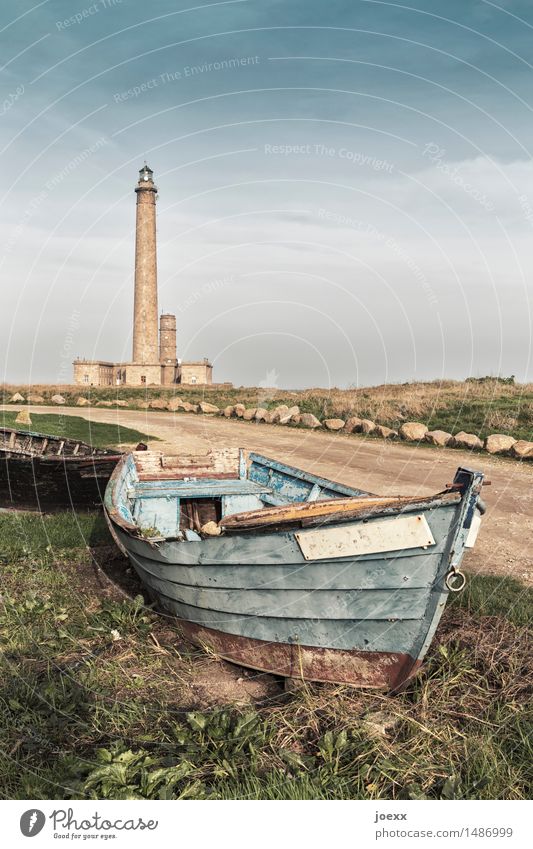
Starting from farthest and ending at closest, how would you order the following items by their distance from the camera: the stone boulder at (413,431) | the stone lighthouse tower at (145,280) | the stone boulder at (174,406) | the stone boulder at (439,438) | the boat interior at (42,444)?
the stone lighthouse tower at (145,280)
the stone boulder at (174,406)
the stone boulder at (413,431)
the stone boulder at (439,438)
the boat interior at (42,444)

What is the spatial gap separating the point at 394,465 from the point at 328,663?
39.9ft

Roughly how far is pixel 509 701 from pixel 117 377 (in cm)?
5472

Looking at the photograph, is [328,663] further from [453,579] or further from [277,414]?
[277,414]

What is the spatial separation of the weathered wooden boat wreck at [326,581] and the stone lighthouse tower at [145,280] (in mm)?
49328

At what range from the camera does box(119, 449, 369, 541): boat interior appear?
30.1 feet

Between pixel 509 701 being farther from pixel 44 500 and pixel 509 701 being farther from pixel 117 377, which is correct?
pixel 117 377

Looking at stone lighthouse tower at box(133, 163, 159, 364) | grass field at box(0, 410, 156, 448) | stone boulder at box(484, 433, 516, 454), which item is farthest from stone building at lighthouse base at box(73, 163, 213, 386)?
stone boulder at box(484, 433, 516, 454)

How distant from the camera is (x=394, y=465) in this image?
16.9 m

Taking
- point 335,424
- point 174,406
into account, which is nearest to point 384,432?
point 335,424

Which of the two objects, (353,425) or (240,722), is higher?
(353,425)

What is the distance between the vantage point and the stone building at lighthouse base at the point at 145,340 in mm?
53438

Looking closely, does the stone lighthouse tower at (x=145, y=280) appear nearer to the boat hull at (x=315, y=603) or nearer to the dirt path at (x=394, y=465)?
the dirt path at (x=394, y=465)

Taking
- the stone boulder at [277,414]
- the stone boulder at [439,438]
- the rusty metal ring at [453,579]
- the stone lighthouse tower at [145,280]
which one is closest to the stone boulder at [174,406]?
the stone boulder at [277,414]
